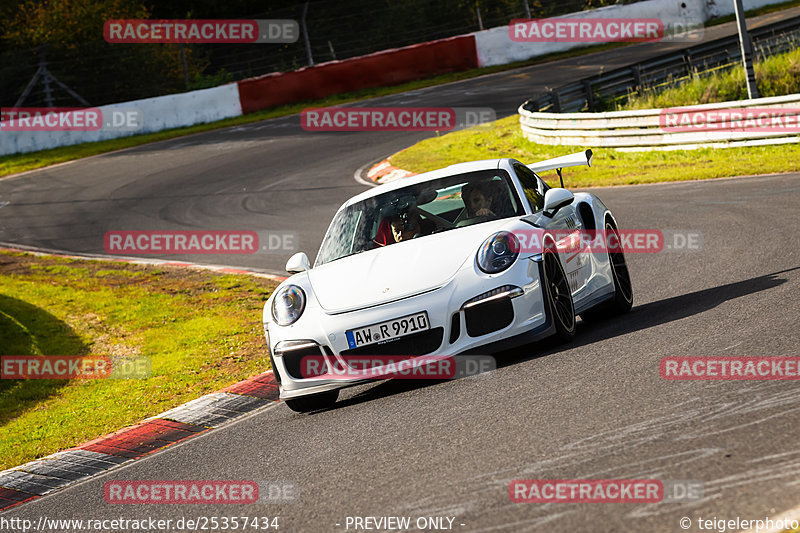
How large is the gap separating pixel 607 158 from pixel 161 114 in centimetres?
1583

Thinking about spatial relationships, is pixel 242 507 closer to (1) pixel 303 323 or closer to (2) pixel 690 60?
(1) pixel 303 323

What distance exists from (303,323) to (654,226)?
6.63 metres

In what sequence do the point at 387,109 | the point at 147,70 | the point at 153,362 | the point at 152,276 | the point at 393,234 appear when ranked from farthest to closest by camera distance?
the point at 147,70 < the point at 387,109 < the point at 152,276 < the point at 153,362 < the point at 393,234

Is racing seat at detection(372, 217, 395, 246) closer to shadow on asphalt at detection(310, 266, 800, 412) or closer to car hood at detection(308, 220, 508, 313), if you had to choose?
car hood at detection(308, 220, 508, 313)

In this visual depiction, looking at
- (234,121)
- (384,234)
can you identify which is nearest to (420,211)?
(384,234)

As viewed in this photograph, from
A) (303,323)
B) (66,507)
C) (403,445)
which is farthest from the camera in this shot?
(303,323)

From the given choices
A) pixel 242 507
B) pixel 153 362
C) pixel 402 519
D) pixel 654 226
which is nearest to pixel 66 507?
pixel 242 507

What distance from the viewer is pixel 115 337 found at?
1102 cm

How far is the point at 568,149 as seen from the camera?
20297 millimetres

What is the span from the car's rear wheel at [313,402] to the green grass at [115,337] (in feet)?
5.12

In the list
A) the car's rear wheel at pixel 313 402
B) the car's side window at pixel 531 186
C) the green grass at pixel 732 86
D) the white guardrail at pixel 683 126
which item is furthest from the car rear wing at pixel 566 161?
the green grass at pixel 732 86

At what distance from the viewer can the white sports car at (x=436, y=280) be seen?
6.41 metres

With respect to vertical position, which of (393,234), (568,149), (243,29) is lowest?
(568,149)

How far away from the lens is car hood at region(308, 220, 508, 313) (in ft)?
21.5
